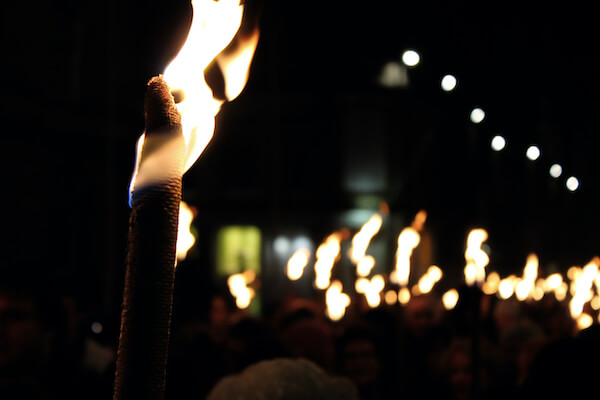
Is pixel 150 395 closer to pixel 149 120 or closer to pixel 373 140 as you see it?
pixel 149 120

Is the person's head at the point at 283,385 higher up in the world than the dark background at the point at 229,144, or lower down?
lower down

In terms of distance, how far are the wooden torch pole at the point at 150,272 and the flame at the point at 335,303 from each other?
11.0 m

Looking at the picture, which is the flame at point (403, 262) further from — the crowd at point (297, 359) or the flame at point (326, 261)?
the flame at point (326, 261)

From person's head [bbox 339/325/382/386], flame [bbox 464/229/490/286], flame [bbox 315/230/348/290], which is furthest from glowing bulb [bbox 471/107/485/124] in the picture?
flame [bbox 315/230/348/290]

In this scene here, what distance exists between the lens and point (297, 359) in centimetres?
331

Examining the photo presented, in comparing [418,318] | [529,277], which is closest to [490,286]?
[529,277]

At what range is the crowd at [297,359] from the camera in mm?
2809

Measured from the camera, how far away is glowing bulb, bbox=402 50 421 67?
4449mm

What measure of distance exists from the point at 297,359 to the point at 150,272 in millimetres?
2188

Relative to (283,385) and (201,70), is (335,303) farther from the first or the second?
(201,70)

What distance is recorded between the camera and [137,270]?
1202 millimetres

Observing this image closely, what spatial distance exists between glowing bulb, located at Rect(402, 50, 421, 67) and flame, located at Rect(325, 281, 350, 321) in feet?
26.0

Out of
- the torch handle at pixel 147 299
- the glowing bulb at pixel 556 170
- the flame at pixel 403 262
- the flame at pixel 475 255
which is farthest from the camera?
the flame at pixel 403 262

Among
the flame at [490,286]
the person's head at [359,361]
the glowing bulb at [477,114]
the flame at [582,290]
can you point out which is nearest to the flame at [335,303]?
the flame at [490,286]
